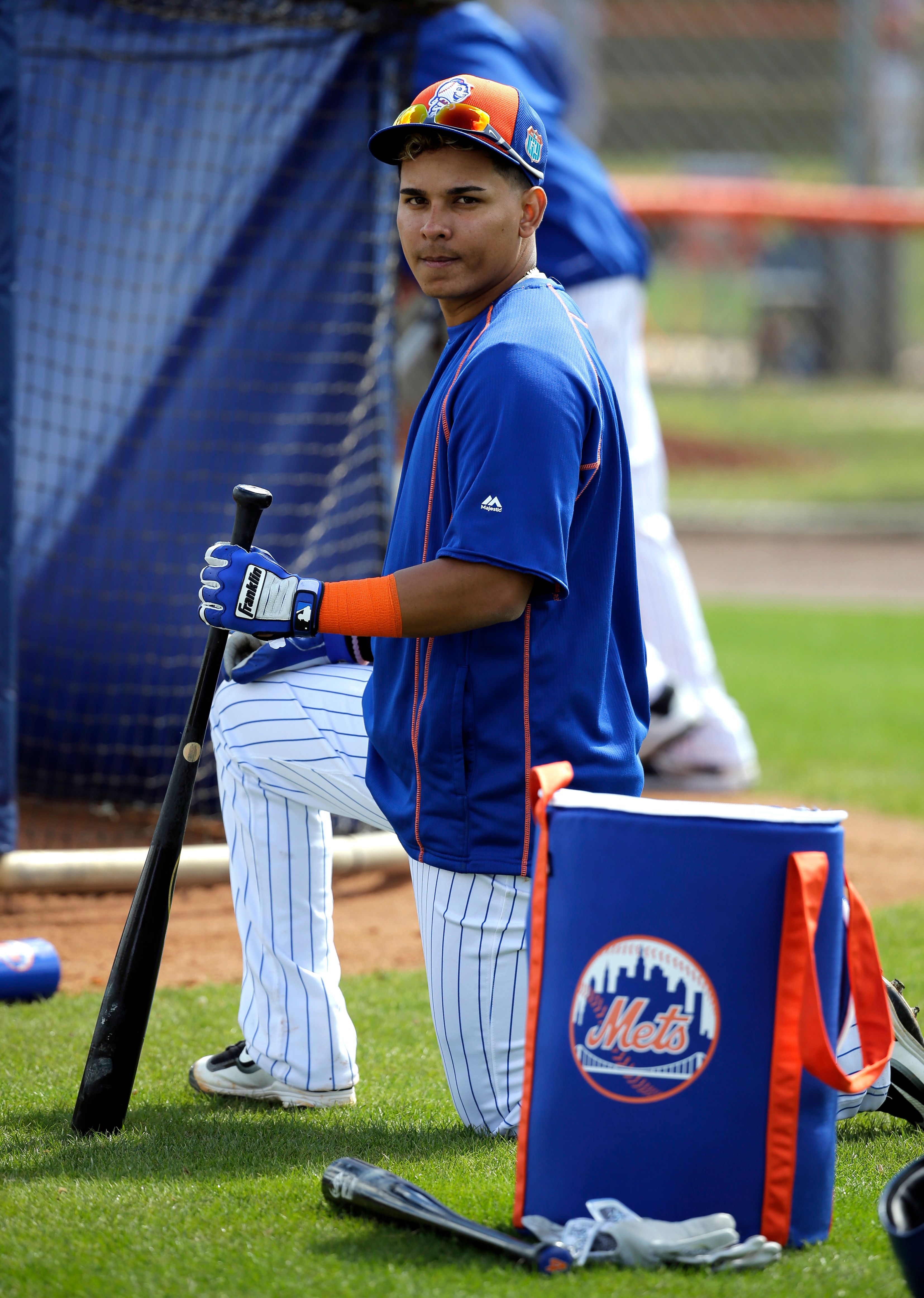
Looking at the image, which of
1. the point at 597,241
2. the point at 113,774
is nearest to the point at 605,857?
the point at 113,774

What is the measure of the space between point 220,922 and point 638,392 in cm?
296

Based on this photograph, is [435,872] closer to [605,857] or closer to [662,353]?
[605,857]

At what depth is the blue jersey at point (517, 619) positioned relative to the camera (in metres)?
2.48

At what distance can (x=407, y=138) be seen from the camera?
8.91 ft

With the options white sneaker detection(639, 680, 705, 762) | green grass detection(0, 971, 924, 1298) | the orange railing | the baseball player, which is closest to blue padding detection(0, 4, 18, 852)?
green grass detection(0, 971, 924, 1298)

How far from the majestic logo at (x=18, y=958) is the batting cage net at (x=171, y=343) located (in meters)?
1.70

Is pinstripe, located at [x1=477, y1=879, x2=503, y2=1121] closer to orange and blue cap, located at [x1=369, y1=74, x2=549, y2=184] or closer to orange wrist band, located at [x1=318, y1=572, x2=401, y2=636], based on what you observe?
orange wrist band, located at [x1=318, y1=572, x2=401, y2=636]

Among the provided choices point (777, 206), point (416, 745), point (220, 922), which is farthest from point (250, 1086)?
point (777, 206)

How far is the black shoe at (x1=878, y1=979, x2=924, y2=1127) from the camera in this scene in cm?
274

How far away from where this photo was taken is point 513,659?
8.55 feet

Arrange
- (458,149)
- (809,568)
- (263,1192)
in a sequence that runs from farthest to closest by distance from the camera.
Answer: (809,568) → (458,149) → (263,1192)

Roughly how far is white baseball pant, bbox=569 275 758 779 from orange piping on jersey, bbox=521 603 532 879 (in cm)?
337

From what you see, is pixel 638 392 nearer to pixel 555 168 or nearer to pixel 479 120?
pixel 555 168

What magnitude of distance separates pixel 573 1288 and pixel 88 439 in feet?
12.9
